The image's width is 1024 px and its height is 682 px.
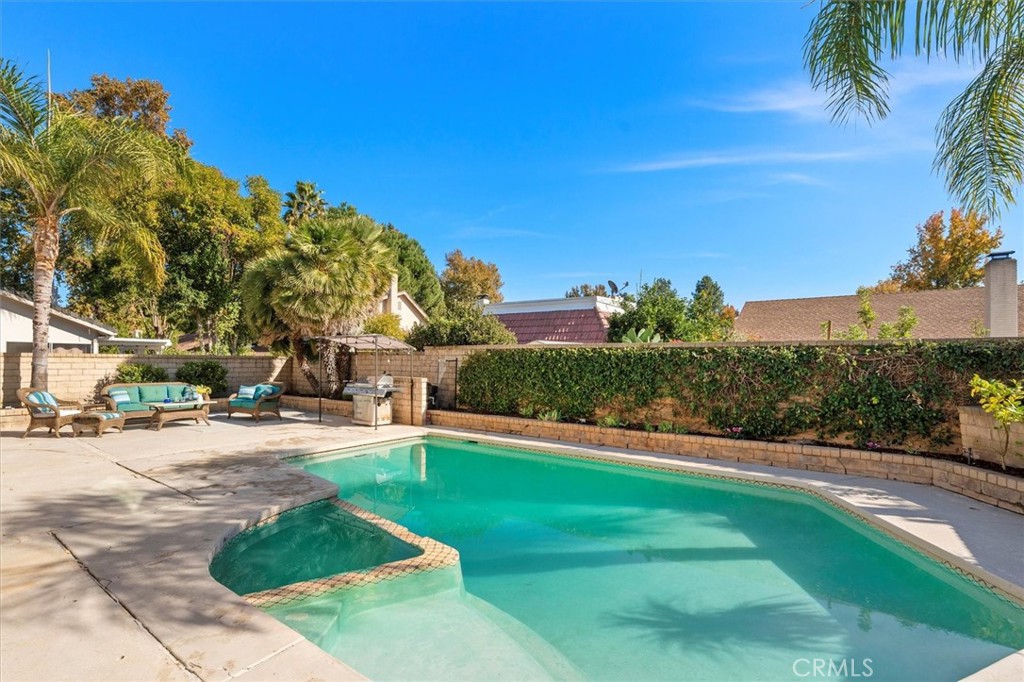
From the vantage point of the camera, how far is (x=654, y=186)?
16.4 metres

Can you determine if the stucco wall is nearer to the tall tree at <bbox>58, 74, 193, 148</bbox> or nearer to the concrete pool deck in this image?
the tall tree at <bbox>58, 74, 193, 148</bbox>

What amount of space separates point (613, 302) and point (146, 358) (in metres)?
16.5

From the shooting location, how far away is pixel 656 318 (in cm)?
1585

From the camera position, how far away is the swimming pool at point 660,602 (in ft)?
11.6

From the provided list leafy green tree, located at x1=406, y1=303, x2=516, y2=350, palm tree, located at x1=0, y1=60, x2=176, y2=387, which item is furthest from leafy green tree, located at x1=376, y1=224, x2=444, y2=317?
palm tree, located at x1=0, y1=60, x2=176, y2=387

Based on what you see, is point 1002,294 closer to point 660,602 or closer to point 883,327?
point 883,327

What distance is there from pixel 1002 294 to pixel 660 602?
17113 millimetres

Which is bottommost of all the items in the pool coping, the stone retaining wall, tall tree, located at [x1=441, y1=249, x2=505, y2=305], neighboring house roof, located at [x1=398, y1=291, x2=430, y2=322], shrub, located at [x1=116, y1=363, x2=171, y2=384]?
the pool coping

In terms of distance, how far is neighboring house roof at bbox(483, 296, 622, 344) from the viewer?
1825 cm

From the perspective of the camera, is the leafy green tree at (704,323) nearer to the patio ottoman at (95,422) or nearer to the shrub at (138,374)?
the patio ottoman at (95,422)

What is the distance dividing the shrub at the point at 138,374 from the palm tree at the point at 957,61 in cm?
1812

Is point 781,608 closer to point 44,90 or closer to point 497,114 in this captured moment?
point 497,114

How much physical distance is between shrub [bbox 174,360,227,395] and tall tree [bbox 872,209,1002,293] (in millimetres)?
40440

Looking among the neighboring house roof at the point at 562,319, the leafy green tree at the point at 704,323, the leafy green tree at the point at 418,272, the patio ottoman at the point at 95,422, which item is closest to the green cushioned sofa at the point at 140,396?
the patio ottoman at the point at 95,422
